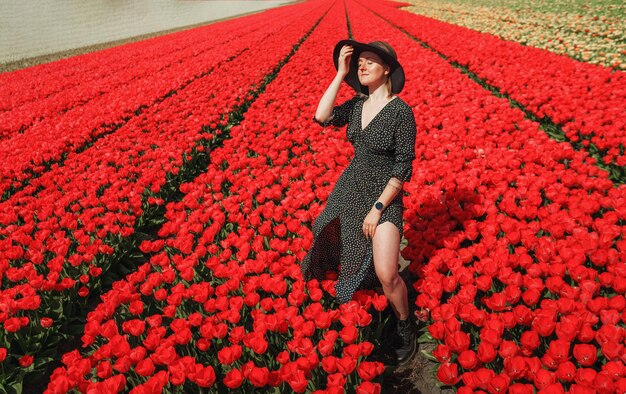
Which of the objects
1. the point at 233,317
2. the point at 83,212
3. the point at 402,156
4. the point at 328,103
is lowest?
the point at 233,317

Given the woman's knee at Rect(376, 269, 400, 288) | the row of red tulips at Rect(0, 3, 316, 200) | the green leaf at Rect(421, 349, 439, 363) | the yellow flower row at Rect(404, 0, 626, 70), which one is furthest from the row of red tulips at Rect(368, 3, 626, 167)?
the row of red tulips at Rect(0, 3, 316, 200)

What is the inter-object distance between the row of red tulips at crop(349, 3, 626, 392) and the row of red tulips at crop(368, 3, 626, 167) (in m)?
0.67

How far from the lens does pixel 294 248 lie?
10.9 ft

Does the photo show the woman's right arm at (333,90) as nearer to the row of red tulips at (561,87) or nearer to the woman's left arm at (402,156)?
the woman's left arm at (402,156)

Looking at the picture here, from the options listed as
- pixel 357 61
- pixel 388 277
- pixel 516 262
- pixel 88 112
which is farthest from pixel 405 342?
pixel 88 112

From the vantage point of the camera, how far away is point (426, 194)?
3.94 metres

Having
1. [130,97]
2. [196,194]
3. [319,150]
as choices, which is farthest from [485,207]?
[130,97]

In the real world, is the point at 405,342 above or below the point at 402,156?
below

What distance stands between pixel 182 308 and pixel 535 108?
6.23m

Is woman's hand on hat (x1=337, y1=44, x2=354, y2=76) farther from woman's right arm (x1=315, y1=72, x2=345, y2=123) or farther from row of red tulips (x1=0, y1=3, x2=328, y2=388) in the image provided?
row of red tulips (x1=0, y1=3, x2=328, y2=388)

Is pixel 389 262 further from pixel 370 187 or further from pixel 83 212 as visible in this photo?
pixel 83 212

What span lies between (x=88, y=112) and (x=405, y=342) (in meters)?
9.51

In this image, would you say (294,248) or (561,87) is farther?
(561,87)

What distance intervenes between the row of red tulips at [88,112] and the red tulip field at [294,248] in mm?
109
